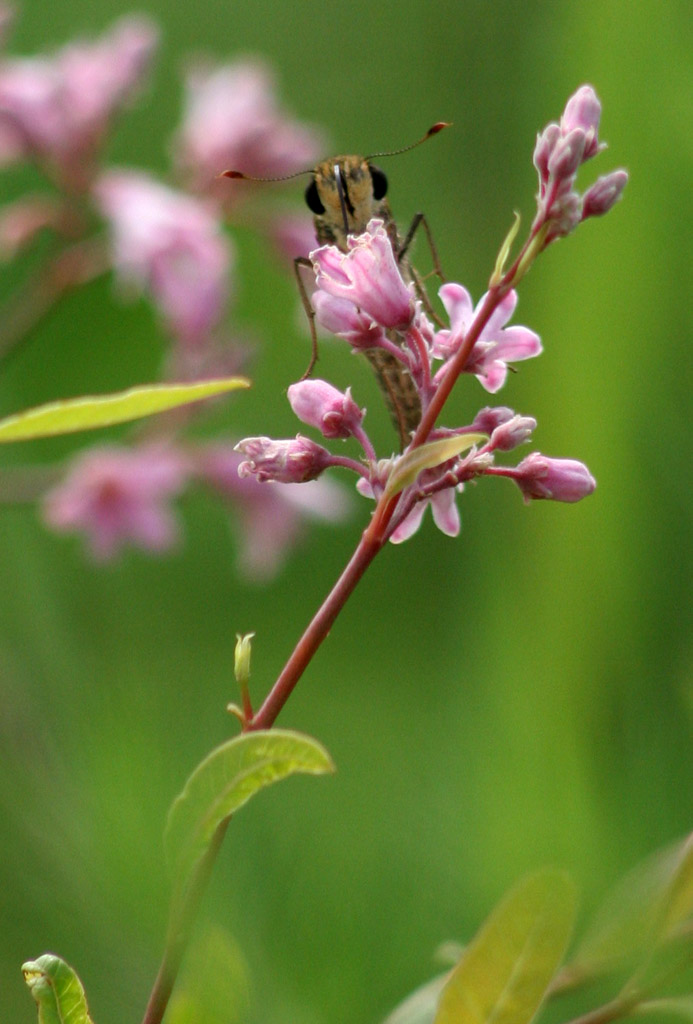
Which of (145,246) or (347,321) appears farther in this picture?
(145,246)

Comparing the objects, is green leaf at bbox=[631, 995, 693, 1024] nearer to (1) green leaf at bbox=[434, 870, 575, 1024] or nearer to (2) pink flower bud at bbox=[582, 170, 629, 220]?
(1) green leaf at bbox=[434, 870, 575, 1024]

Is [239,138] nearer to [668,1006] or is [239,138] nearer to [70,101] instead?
[70,101]

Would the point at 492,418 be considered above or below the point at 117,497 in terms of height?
above

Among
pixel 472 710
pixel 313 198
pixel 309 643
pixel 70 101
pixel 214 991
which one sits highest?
pixel 70 101

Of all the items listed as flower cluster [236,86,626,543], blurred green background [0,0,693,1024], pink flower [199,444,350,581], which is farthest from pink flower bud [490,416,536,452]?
pink flower [199,444,350,581]

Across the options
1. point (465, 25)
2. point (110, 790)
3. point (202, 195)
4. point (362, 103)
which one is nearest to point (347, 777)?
point (110, 790)

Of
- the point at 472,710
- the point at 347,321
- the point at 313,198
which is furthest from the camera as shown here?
the point at 472,710

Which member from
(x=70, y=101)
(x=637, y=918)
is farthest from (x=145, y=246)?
(x=637, y=918)
